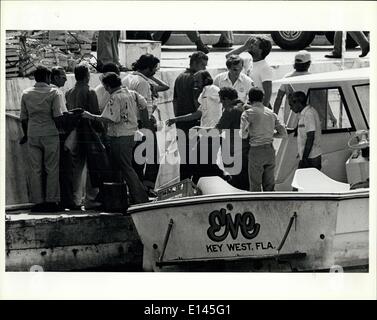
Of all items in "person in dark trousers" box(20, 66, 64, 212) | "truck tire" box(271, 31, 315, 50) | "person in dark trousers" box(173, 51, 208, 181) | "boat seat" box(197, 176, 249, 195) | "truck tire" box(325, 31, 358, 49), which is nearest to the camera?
"boat seat" box(197, 176, 249, 195)

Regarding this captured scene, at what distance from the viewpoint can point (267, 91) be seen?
1378 cm

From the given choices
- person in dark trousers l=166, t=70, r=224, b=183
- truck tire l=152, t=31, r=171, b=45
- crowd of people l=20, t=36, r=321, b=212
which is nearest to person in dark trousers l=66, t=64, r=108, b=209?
crowd of people l=20, t=36, r=321, b=212

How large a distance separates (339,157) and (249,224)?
37.0 inches

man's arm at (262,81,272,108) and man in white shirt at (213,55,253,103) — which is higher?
man in white shirt at (213,55,253,103)

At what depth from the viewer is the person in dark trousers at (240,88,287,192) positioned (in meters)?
13.5

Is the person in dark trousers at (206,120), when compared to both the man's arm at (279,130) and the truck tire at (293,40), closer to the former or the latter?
the man's arm at (279,130)

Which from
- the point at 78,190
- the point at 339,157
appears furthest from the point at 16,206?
the point at 339,157

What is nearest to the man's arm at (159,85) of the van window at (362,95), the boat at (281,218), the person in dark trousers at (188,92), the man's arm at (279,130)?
the person in dark trousers at (188,92)

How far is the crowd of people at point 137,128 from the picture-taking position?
13.6 meters

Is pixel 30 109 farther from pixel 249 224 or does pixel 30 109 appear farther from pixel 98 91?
pixel 249 224

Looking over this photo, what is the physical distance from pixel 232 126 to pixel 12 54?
181cm

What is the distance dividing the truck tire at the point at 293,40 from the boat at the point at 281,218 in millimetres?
1471

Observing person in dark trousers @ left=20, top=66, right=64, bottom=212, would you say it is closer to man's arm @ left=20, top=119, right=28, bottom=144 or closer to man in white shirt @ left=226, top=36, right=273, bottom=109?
man's arm @ left=20, top=119, right=28, bottom=144

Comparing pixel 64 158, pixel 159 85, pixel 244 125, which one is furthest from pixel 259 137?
pixel 64 158
